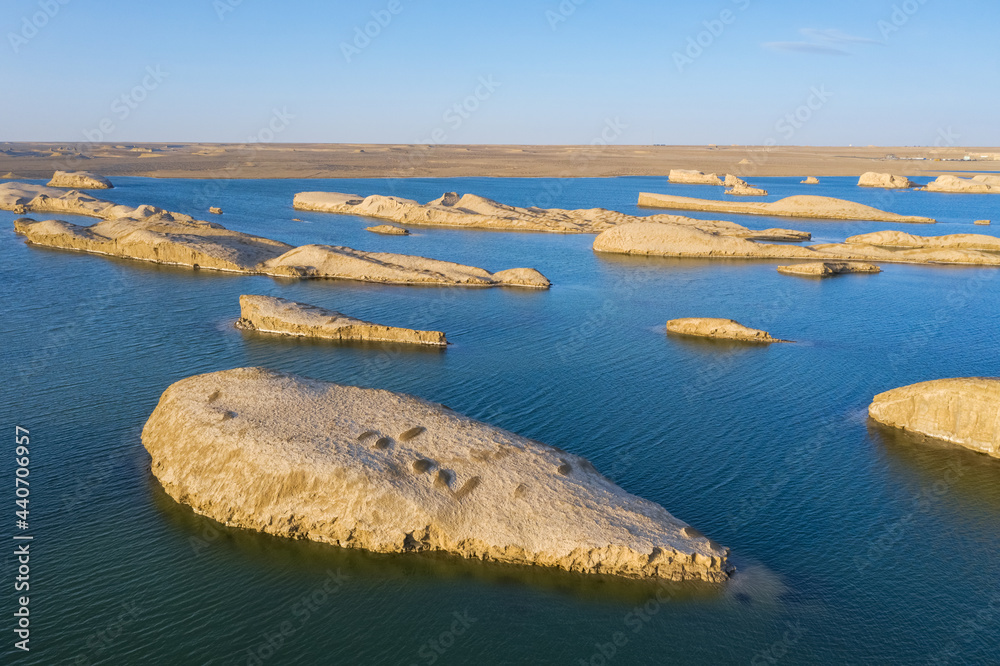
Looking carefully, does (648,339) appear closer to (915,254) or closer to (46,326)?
(46,326)

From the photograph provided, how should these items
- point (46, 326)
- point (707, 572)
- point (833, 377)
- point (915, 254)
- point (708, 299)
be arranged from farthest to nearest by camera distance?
point (915, 254) < point (708, 299) < point (46, 326) < point (833, 377) < point (707, 572)

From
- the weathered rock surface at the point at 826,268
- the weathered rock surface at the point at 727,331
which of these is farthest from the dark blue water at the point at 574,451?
the weathered rock surface at the point at 826,268

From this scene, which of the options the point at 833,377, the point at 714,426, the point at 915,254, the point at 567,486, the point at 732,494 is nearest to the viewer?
the point at 567,486

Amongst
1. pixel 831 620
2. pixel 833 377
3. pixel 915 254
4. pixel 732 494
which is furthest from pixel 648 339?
pixel 915 254

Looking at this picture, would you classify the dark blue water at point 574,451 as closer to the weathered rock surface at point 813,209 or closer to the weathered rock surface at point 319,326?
the weathered rock surface at point 319,326

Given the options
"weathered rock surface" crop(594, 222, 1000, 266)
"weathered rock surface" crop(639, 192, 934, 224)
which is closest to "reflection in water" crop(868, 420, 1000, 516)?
"weathered rock surface" crop(594, 222, 1000, 266)

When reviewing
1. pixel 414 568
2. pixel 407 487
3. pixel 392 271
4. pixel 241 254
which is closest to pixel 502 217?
pixel 392 271

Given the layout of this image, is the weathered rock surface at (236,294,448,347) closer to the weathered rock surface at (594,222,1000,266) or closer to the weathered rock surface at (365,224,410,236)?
the weathered rock surface at (594,222,1000,266)
